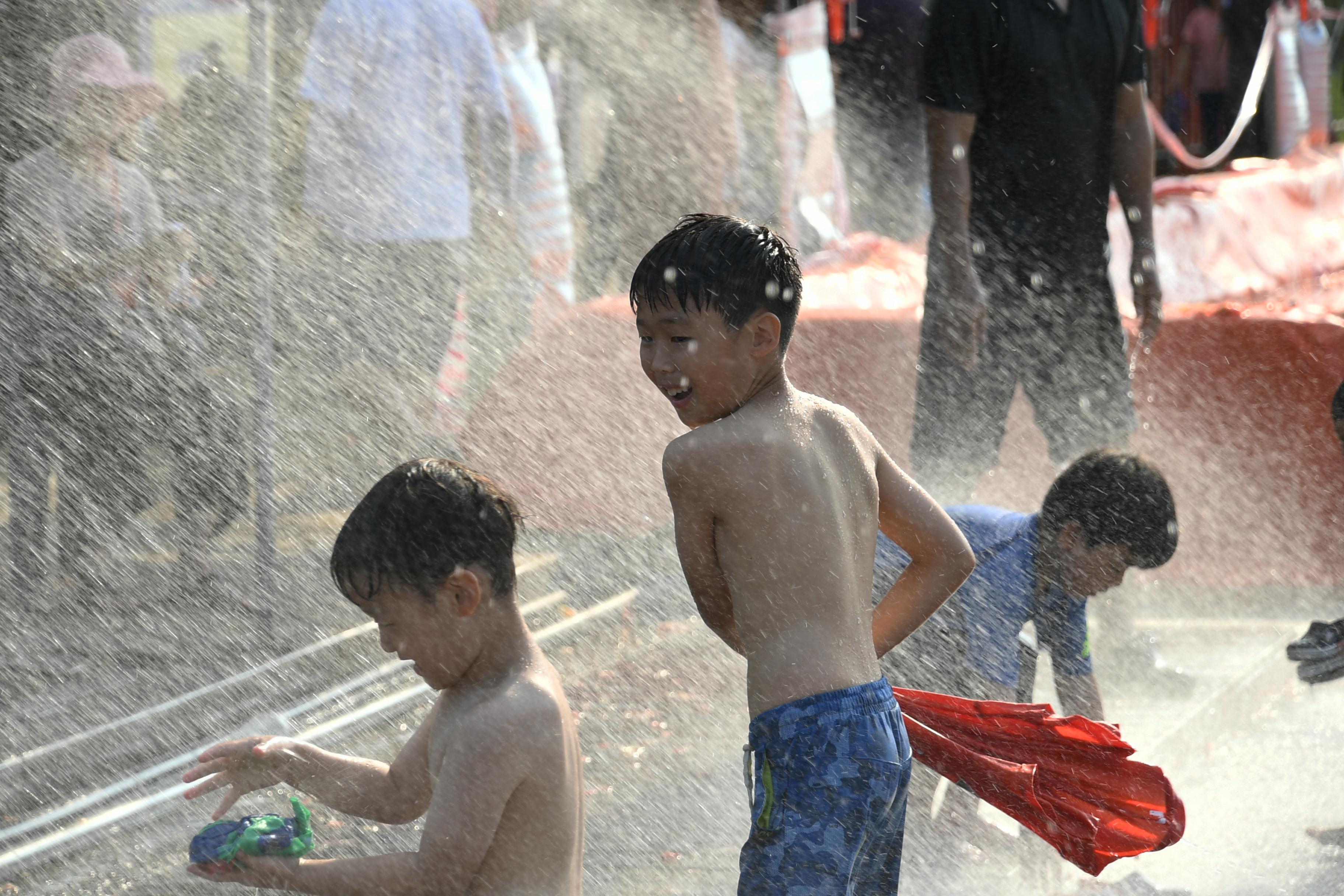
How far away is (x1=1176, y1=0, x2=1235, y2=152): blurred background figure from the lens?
1136 cm

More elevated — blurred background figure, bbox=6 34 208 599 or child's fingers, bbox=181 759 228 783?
child's fingers, bbox=181 759 228 783

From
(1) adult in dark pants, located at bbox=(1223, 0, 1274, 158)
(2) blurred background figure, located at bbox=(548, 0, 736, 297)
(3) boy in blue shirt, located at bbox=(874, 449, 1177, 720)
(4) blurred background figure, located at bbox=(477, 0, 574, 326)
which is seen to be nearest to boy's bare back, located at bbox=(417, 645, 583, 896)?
(3) boy in blue shirt, located at bbox=(874, 449, 1177, 720)

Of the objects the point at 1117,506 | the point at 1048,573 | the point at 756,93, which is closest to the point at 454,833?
the point at 1048,573

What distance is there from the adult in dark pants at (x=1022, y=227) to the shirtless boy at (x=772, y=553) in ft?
6.07

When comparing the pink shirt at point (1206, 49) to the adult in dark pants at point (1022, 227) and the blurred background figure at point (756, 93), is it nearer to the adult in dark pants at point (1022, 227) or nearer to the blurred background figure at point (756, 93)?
the blurred background figure at point (756, 93)

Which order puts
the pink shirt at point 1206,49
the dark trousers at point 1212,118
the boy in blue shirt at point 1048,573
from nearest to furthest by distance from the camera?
the boy in blue shirt at point 1048,573 < the pink shirt at point 1206,49 < the dark trousers at point 1212,118

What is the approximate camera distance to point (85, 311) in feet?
15.0

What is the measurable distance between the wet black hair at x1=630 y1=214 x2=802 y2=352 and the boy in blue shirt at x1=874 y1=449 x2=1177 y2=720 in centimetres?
123

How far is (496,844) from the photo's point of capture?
6.25 feet

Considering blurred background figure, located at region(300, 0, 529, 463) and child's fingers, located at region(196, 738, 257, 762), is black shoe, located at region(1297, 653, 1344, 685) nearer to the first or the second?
child's fingers, located at region(196, 738, 257, 762)

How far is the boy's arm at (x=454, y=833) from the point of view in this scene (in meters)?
1.85

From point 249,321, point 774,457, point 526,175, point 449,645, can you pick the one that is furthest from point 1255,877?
point 526,175

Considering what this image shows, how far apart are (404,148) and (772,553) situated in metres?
3.08

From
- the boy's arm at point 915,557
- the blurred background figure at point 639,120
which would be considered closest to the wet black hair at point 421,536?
the boy's arm at point 915,557
